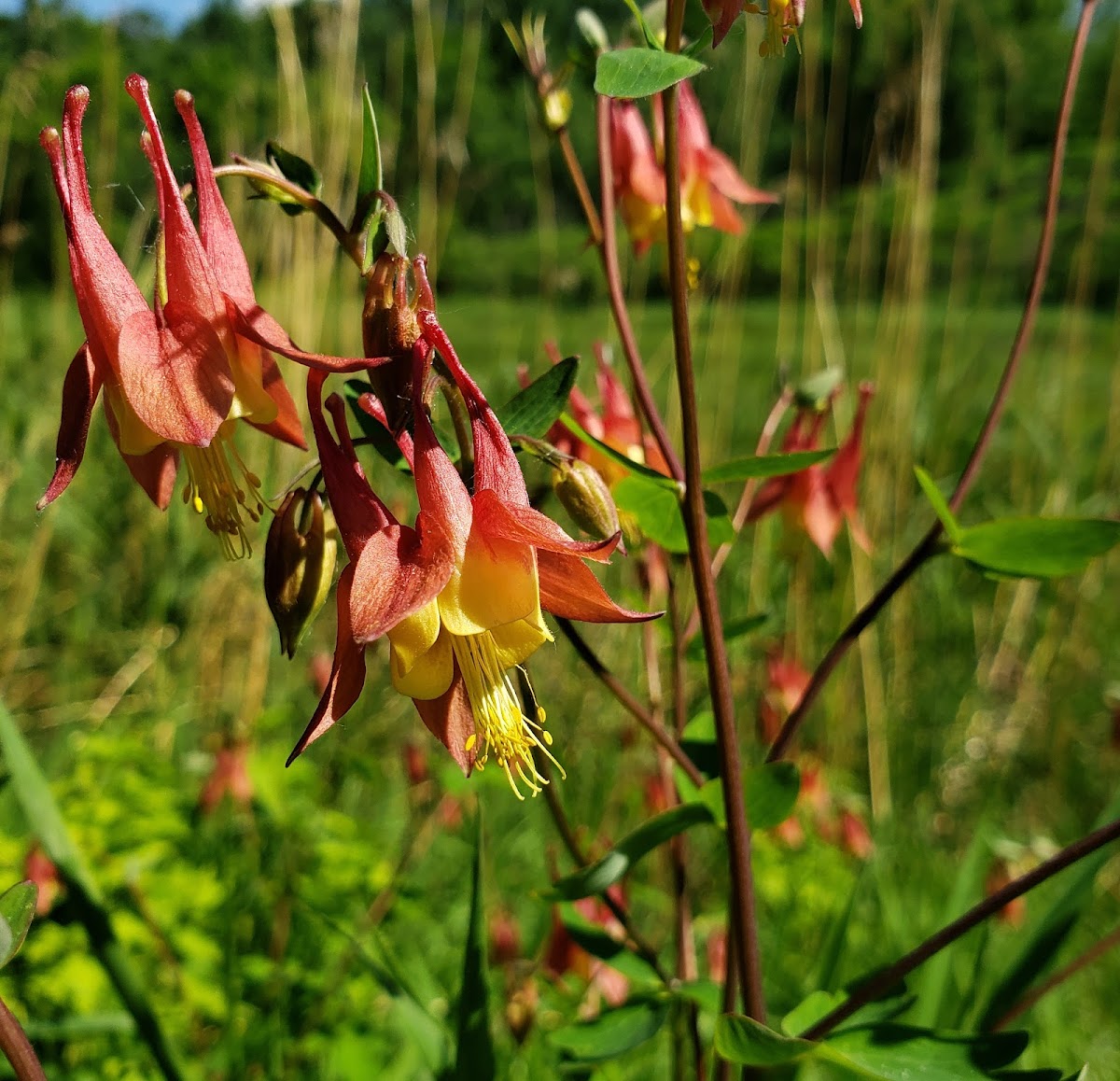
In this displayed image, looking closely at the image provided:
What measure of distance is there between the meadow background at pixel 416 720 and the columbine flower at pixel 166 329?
90 mm

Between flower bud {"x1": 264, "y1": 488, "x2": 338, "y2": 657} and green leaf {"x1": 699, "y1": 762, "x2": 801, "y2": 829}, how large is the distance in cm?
36

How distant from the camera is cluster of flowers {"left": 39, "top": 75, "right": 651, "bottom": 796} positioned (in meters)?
0.60

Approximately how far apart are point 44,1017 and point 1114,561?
337cm

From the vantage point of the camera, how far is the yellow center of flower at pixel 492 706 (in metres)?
0.68

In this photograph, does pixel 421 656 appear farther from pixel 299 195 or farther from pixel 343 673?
pixel 299 195

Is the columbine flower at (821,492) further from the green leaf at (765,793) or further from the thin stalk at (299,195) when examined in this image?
the thin stalk at (299,195)

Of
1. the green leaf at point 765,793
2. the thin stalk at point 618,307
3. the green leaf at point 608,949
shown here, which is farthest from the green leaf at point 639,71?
the green leaf at point 608,949

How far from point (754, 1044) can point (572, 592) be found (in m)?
0.34

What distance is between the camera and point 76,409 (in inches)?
25.0

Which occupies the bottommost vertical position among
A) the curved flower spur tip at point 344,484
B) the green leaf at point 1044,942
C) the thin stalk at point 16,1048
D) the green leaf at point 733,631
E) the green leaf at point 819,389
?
the green leaf at point 1044,942

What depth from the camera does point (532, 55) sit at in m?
1.11

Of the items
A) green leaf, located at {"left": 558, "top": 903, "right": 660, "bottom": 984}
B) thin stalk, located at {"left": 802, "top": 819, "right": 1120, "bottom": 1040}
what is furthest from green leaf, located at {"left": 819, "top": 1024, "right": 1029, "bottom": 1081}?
green leaf, located at {"left": 558, "top": 903, "right": 660, "bottom": 984}

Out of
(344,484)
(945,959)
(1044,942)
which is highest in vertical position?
(344,484)

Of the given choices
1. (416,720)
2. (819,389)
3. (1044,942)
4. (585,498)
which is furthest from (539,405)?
(416,720)
